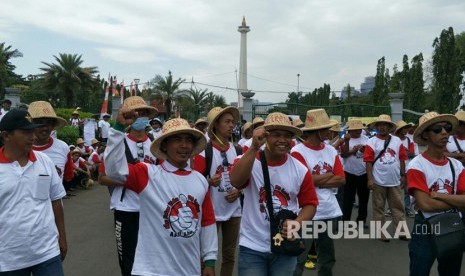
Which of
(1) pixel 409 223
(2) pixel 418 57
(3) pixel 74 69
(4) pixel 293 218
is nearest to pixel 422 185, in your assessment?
(4) pixel 293 218

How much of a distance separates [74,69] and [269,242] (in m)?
38.6

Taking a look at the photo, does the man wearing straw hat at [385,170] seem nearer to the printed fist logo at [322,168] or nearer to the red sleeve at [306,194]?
the printed fist logo at [322,168]

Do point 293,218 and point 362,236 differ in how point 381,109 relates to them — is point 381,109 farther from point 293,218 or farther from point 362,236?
point 293,218

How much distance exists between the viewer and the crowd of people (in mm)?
3104

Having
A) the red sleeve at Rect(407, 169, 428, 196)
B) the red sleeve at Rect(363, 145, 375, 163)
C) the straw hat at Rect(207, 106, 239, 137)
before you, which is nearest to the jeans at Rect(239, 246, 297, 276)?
the red sleeve at Rect(407, 169, 428, 196)

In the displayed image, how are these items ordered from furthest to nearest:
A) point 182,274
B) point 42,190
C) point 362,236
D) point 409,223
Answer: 1. point 409,223
2. point 362,236
3. point 42,190
4. point 182,274

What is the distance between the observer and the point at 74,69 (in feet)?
128

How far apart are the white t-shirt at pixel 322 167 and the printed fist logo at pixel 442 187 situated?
3.48 feet

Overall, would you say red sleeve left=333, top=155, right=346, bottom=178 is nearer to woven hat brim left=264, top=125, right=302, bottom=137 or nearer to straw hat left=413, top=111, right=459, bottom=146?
straw hat left=413, top=111, right=459, bottom=146

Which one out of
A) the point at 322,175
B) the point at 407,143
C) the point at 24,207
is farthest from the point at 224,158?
the point at 407,143

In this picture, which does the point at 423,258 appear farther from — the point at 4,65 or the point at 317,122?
the point at 4,65

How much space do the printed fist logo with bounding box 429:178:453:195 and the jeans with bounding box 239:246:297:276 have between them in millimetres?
1537

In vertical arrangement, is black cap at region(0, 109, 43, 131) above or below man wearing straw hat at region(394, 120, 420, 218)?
above

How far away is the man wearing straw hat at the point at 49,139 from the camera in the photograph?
4.87 meters
